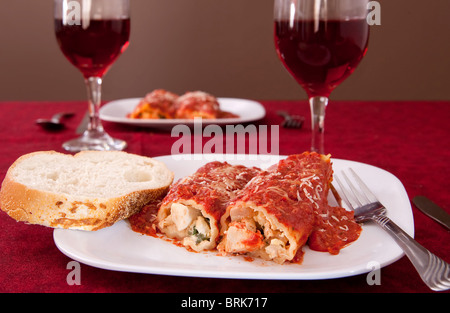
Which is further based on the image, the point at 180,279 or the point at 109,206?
the point at 109,206

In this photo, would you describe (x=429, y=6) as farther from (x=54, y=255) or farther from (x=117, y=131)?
(x=54, y=255)

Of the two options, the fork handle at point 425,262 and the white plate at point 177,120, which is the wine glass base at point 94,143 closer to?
the white plate at point 177,120

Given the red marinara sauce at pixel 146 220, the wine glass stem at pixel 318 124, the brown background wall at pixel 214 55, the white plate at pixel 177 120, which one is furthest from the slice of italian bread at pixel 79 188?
the brown background wall at pixel 214 55

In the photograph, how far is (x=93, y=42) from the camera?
212cm

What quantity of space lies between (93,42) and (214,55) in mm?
3770

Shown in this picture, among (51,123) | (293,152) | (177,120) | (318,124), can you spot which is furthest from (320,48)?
(51,123)

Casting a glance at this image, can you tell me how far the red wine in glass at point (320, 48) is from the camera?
1574mm

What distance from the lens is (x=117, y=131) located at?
8.25 ft

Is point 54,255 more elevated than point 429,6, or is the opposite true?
point 429,6

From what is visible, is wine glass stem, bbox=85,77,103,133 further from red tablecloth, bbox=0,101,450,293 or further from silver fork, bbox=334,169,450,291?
silver fork, bbox=334,169,450,291

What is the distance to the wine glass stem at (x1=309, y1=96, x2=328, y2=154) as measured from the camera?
168 cm

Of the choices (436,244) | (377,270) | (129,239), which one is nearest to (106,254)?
(129,239)
